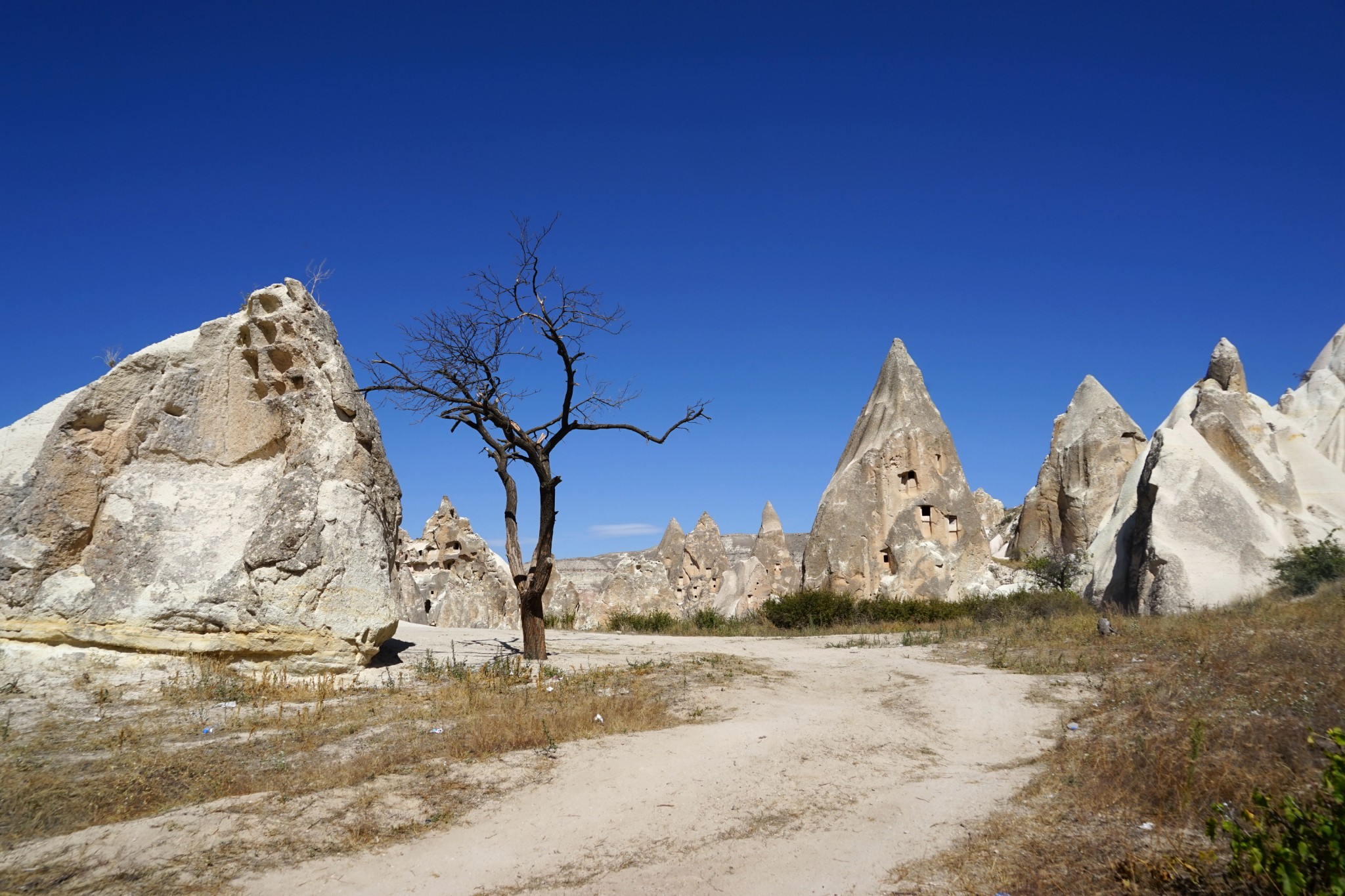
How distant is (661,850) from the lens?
4.15m

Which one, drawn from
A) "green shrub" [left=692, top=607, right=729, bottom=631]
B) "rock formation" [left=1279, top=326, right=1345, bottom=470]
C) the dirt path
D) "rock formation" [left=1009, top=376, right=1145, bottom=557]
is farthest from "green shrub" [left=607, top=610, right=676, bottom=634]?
"rock formation" [left=1279, top=326, right=1345, bottom=470]

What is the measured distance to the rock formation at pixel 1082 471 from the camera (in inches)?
1067

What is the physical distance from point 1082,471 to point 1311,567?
16.5 metres

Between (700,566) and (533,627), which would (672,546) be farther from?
(533,627)

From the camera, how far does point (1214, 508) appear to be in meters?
13.5

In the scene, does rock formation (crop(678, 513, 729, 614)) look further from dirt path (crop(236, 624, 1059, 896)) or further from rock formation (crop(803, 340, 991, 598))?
dirt path (crop(236, 624, 1059, 896))

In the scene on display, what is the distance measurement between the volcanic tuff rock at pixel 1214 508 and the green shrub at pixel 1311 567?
0.39m

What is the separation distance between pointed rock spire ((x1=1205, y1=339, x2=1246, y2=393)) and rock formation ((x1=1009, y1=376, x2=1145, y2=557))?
357 inches

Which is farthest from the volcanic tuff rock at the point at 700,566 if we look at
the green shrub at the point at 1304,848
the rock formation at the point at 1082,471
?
the green shrub at the point at 1304,848

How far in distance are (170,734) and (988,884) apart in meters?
5.55

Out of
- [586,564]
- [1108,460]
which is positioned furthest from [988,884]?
[586,564]

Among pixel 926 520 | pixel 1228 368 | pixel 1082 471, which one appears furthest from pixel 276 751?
pixel 1082 471

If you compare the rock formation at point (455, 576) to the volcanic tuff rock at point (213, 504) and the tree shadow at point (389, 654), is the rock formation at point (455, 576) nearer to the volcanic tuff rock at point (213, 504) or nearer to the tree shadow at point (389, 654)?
the tree shadow at point (389, 654)

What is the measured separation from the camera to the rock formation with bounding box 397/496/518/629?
23812 millimetres
